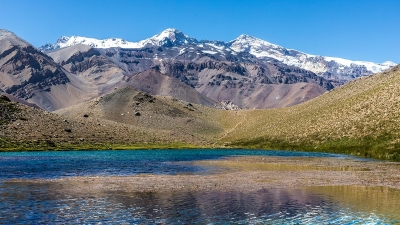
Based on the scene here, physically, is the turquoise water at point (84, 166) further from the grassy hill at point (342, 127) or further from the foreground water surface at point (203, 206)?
the grassy hill at point (342, 127)

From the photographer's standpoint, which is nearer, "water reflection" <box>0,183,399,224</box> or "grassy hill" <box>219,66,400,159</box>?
"water reflection" <box>0,183,399,224</box>

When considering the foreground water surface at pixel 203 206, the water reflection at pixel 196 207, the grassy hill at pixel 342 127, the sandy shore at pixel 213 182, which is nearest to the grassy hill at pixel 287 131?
the grassy hill at pixel 342 127

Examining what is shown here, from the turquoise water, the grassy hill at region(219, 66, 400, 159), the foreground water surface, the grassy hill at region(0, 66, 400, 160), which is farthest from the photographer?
the grassy hill at region(0, 66, 400, 160)

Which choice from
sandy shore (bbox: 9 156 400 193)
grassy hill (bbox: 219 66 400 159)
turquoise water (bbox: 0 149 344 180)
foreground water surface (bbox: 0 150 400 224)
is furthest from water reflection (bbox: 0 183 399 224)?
grassy hill (bbox: 219 66 400 159)

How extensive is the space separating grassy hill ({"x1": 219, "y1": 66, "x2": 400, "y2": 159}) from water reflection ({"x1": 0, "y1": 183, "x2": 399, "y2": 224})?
2422 inches

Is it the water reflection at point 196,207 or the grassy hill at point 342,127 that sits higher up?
the grassy hill at point 342,127

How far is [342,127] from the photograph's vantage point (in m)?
131

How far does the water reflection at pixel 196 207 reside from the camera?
27781mm

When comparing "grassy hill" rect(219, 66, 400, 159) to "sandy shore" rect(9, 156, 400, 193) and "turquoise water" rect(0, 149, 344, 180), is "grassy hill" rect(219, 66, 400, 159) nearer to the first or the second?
"sandy shore" rect(9, 156, 400, 193)

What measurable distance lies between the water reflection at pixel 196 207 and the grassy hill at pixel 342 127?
202 feet

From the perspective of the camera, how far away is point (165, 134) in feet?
593

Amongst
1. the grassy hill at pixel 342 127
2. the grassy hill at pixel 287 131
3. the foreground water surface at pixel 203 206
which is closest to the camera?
the foreground water surface at pixel 203 206

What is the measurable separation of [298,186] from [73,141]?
106 m

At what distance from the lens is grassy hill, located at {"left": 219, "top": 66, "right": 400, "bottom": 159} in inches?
4227
